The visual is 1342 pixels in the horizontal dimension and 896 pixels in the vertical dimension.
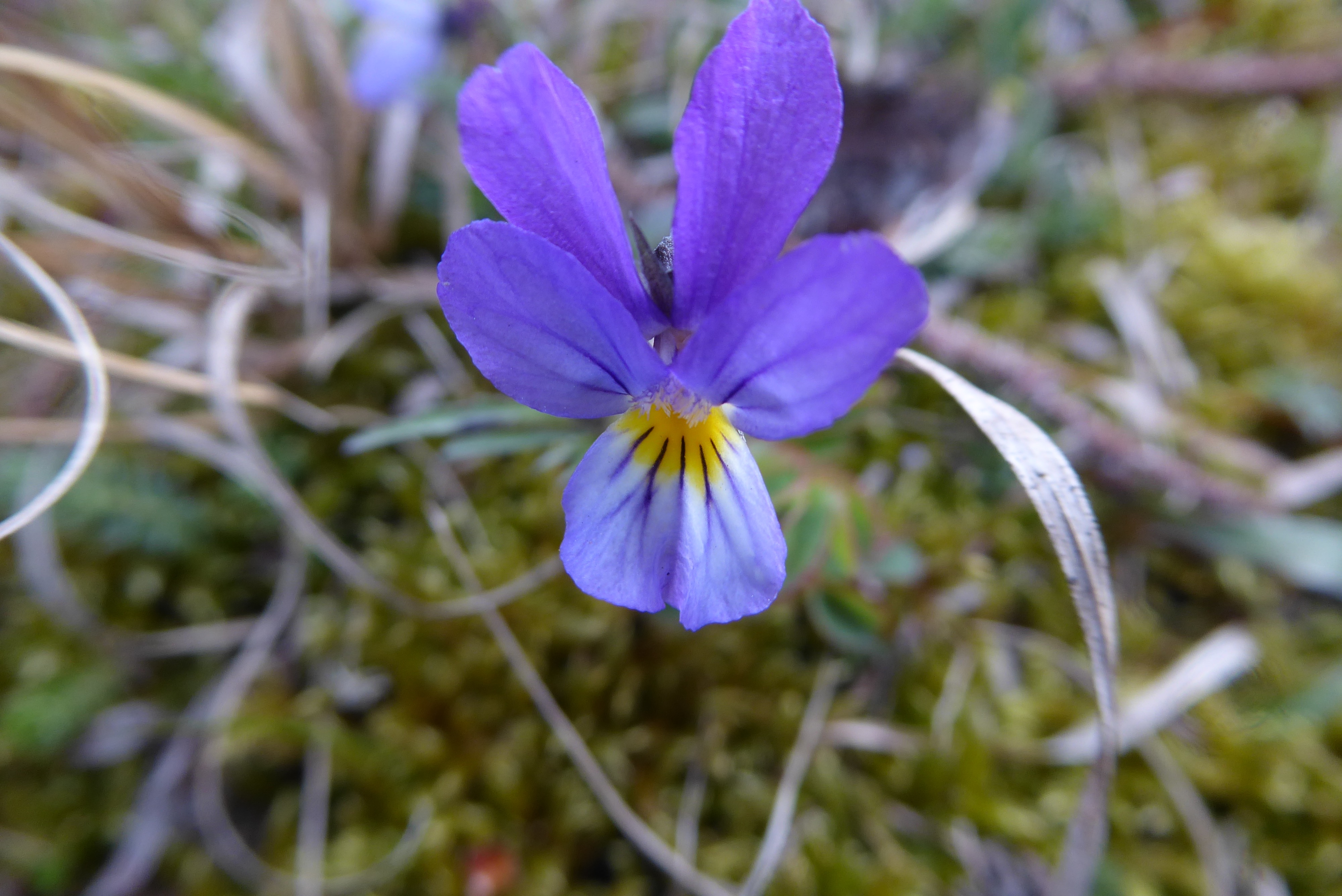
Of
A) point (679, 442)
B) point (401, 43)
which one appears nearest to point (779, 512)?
point (679, 442)

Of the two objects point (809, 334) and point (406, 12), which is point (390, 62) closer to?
point (406, 12)

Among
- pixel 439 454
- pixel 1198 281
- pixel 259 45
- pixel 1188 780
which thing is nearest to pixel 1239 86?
pixel 1198 281

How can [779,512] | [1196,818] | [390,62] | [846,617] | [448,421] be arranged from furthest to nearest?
[390,62], [1196,818], [846,617], [779,512], [448,421]

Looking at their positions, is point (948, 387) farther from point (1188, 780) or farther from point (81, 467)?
point (81, 467)

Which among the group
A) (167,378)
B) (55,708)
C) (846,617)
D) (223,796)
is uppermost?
(167,378)

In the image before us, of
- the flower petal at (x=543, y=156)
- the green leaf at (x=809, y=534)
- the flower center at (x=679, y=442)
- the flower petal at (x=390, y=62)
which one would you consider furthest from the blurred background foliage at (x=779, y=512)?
the flower petal at (x=543, y=156)
